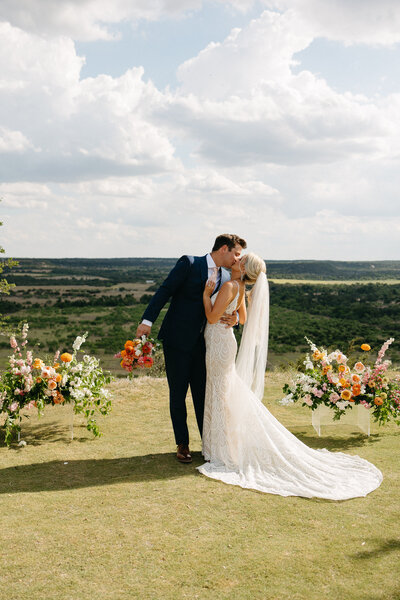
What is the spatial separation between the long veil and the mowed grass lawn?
1.08 metres

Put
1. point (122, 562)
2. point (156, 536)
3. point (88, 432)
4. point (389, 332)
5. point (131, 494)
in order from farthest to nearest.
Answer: point (389, 332) < point (88, 432) < point (131, 494) < point (156, 536) < point (122, 562)

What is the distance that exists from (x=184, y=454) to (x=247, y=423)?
773 millimetres

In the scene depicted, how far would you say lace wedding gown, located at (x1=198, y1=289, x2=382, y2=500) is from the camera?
16.6 feet

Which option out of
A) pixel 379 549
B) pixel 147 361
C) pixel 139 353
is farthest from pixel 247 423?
pixel 379 549

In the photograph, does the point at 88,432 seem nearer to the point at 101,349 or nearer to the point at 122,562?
the point at 122,562

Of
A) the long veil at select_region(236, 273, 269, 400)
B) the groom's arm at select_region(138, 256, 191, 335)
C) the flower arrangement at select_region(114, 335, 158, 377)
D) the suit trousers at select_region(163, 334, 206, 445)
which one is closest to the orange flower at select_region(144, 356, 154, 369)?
the flower arrangement at select_region(114, 335, 158, 377)

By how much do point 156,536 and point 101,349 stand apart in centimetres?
3442

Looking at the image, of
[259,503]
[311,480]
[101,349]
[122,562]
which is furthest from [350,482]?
[101,349]

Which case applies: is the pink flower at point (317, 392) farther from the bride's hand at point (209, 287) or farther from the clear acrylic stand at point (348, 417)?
the bride's hand at point (209, 287)

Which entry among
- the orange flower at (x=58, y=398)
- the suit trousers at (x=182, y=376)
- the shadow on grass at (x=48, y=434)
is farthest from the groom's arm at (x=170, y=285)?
the shadow on grass at (x=48, y=434)

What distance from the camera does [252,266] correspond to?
5.36 metres

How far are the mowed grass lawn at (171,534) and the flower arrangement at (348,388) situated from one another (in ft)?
2.29

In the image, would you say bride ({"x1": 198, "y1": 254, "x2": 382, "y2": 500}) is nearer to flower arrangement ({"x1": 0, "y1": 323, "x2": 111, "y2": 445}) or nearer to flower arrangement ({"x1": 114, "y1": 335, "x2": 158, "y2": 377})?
flower arrangement ({"x1": 114, "y1": 335, "x2": 158, "y2": 377})

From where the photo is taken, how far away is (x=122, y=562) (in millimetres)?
3557
